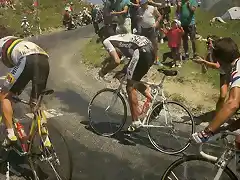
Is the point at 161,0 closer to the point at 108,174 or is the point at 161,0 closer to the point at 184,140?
the point at 184,140

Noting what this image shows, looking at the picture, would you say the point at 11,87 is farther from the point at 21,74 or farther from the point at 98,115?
the point at 98,115

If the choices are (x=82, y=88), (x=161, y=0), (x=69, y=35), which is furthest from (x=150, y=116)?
(x=69, y=35)

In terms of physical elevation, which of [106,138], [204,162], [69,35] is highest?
[204,162]

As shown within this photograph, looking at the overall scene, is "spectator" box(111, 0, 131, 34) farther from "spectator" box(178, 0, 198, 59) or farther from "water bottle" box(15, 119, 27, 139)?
"water bottle" box(15, 119, 27, 139)

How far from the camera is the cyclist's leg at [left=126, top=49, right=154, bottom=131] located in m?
6.66

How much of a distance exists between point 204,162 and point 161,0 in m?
8.30

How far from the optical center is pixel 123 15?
10.7 m

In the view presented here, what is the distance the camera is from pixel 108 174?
5.82 metres

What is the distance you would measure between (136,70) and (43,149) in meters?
2.21

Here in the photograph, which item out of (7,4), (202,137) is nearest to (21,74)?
(202,137)

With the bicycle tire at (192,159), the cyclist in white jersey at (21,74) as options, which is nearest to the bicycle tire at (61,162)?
the cyclist in white jersey at (21,74)

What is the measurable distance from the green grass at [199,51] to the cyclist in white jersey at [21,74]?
5189mm

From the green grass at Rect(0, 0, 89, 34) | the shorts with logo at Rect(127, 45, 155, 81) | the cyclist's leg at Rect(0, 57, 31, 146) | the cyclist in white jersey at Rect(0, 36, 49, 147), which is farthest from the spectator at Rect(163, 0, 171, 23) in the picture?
the cyclist's leg at Rect(0, 57, 31, 146)

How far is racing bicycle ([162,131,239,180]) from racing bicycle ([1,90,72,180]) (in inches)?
56.0
